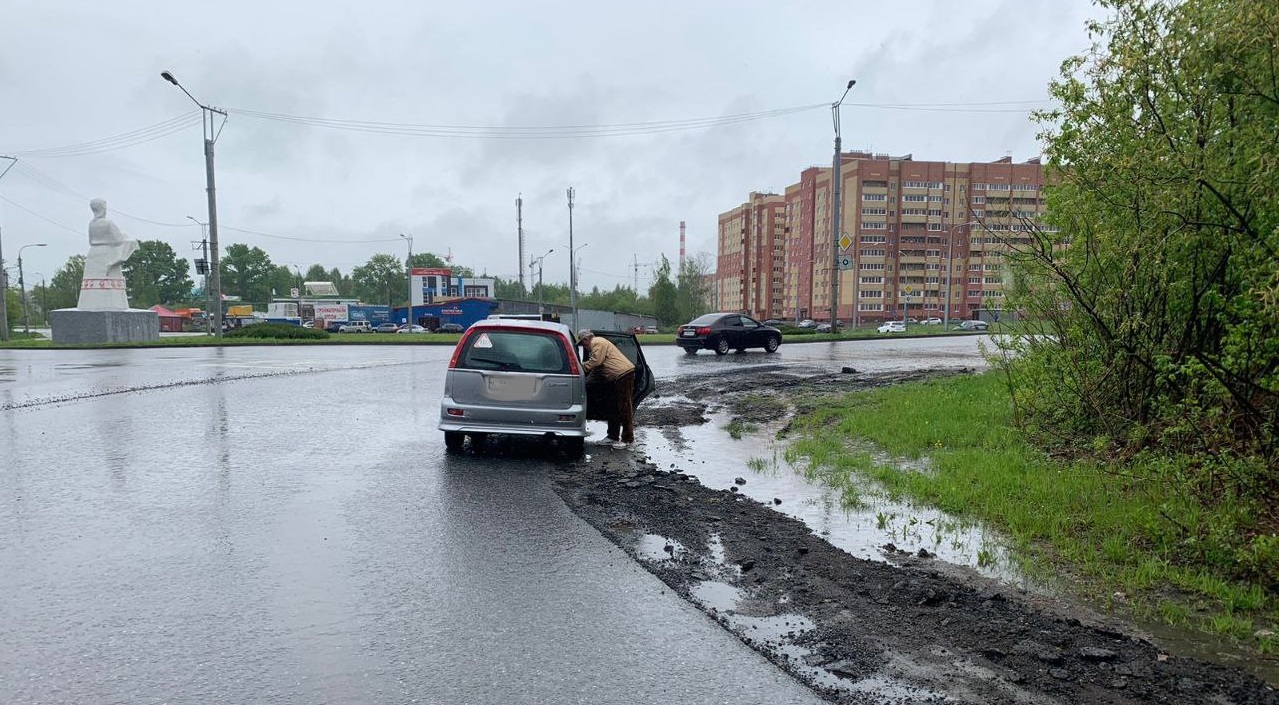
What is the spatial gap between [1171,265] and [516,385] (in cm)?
639

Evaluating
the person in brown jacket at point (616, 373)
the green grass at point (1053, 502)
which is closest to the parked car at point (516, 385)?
the person in brown jacket at point (616, 373)

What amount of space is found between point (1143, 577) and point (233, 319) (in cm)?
10579

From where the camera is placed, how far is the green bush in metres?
39.8

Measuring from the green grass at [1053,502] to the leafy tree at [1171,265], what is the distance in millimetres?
215

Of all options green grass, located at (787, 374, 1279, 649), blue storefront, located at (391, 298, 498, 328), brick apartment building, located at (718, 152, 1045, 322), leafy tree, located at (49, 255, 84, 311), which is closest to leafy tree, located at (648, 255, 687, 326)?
blue storefront, located at (391, 298, 498, 328)

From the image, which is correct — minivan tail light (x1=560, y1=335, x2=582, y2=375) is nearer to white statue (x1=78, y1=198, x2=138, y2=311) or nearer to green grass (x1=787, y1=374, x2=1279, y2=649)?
green grass (x1=787, y1=374, x2=1279, y2=649)

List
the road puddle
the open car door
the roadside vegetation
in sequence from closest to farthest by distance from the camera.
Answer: the roadside vegetation, the road puddle, the open car door

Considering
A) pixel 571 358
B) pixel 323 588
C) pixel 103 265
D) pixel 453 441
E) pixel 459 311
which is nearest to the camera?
pixel 323 588

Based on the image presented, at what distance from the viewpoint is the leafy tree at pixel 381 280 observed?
143 meters

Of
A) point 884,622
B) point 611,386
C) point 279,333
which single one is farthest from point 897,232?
point 884,622

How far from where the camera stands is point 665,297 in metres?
78.6

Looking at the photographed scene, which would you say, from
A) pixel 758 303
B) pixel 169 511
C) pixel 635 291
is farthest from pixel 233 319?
pixel 169 511

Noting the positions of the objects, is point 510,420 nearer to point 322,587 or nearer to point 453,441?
point 453,441

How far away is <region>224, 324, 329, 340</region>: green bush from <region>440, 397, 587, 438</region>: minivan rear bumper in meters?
35.1
